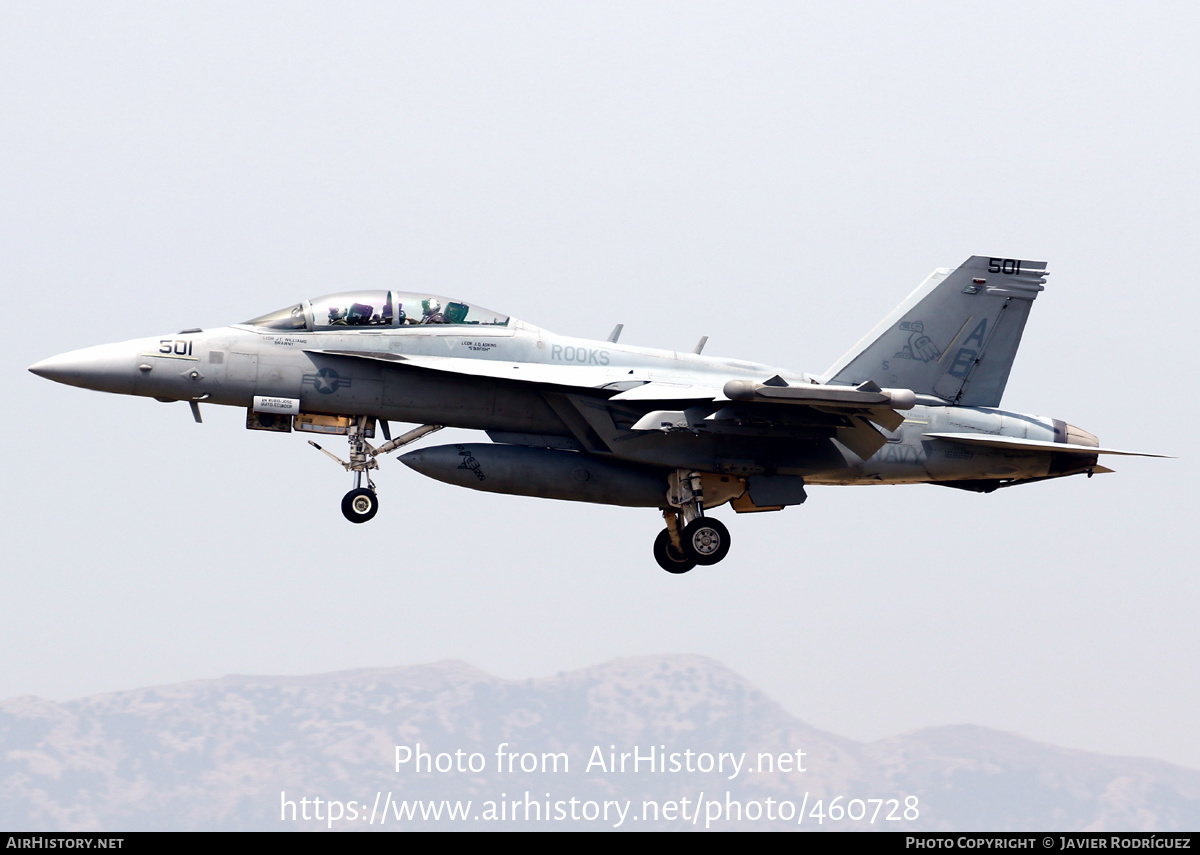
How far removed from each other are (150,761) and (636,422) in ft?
548

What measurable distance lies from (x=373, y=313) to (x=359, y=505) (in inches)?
105

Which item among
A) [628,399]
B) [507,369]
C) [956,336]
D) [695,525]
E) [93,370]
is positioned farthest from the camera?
[956,336]

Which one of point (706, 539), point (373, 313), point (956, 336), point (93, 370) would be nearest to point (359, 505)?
point (373, 313)

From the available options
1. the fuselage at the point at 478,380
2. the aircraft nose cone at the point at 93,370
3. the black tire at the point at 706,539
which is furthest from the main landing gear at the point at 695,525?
the aircraft nose cone at the point at 93,370

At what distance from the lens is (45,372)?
19547 millimetres

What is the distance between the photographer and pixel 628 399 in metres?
20.0

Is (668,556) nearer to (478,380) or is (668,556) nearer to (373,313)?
(478,380)

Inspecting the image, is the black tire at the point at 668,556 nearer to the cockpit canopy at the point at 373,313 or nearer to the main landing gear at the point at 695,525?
the main landing gear at the point at 695,525

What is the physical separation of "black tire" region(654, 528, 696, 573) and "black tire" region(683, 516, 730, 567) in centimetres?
87

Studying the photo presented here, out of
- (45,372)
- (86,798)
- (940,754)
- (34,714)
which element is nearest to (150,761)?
(86,798)

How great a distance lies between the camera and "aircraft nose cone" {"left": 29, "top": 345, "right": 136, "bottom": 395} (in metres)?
19.5

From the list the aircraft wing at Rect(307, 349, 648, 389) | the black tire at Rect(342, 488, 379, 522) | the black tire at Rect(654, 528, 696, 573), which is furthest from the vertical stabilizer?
the black tire at Rect(342, 488, 379, 522)
